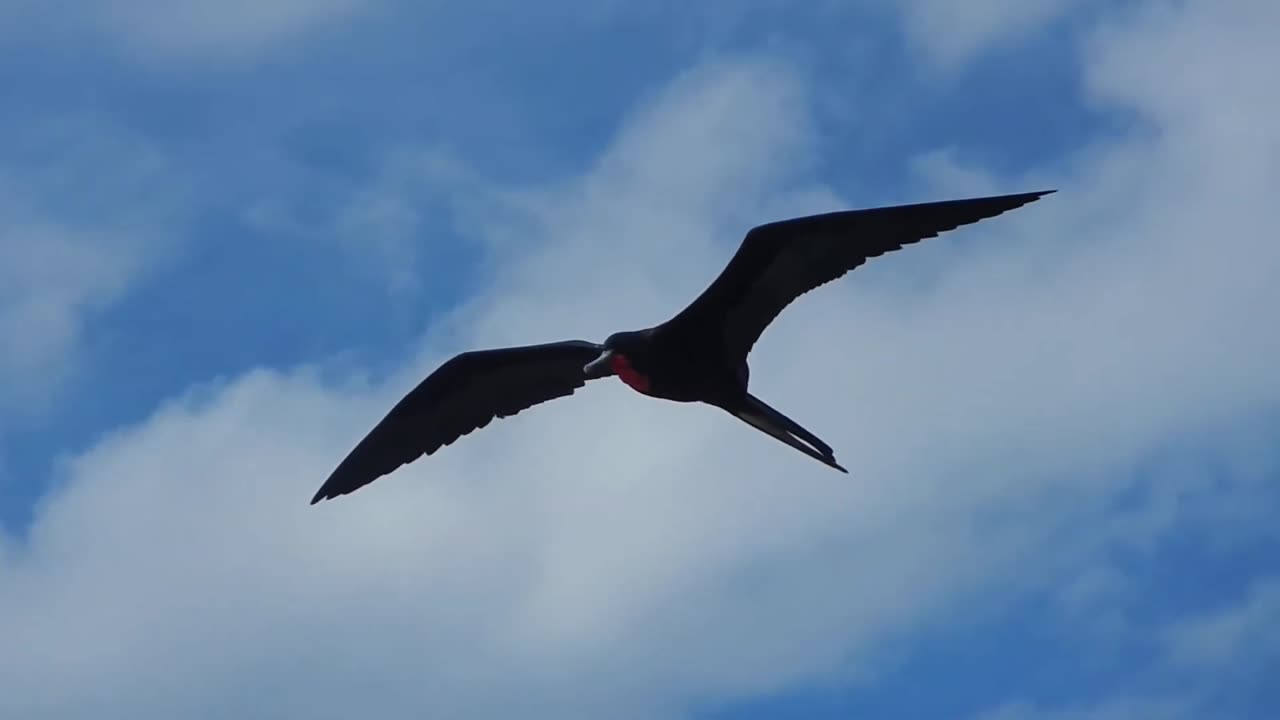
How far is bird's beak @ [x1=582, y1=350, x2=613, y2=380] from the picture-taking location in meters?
11.1

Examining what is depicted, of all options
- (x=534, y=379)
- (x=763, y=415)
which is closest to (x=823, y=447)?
(x=763, y=415)

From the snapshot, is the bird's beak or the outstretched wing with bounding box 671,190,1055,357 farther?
the bird's beak

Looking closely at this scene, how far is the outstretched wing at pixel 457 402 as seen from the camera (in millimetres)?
12461

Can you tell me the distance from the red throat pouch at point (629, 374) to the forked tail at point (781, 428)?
1.79 ft

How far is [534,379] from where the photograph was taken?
12555 millimetres

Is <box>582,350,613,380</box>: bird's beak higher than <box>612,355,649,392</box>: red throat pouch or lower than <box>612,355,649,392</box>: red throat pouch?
higher

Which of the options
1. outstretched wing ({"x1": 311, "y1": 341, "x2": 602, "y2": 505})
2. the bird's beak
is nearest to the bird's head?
the bird's beak

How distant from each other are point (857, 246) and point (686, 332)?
1.11 meters

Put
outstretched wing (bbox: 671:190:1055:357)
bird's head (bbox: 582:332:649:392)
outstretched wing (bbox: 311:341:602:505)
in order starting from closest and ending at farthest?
outstretched wing (bbox: 671:190:1055:357)
bird's head (bbox: 582:332:649:392)
outstretched wing (bbox: 311:341:602:505)

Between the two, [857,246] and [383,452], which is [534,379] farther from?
[857,246]

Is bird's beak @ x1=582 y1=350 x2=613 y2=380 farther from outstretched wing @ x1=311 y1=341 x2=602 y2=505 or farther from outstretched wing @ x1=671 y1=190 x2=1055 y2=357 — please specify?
outstretched wing @ x1=311 y1=341 x2=602 y2=505

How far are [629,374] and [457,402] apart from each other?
6.65 feet

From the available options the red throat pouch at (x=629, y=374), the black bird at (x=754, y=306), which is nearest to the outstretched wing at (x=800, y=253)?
the black bird at (x=754, y=306)

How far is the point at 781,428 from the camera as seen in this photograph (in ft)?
35.4
